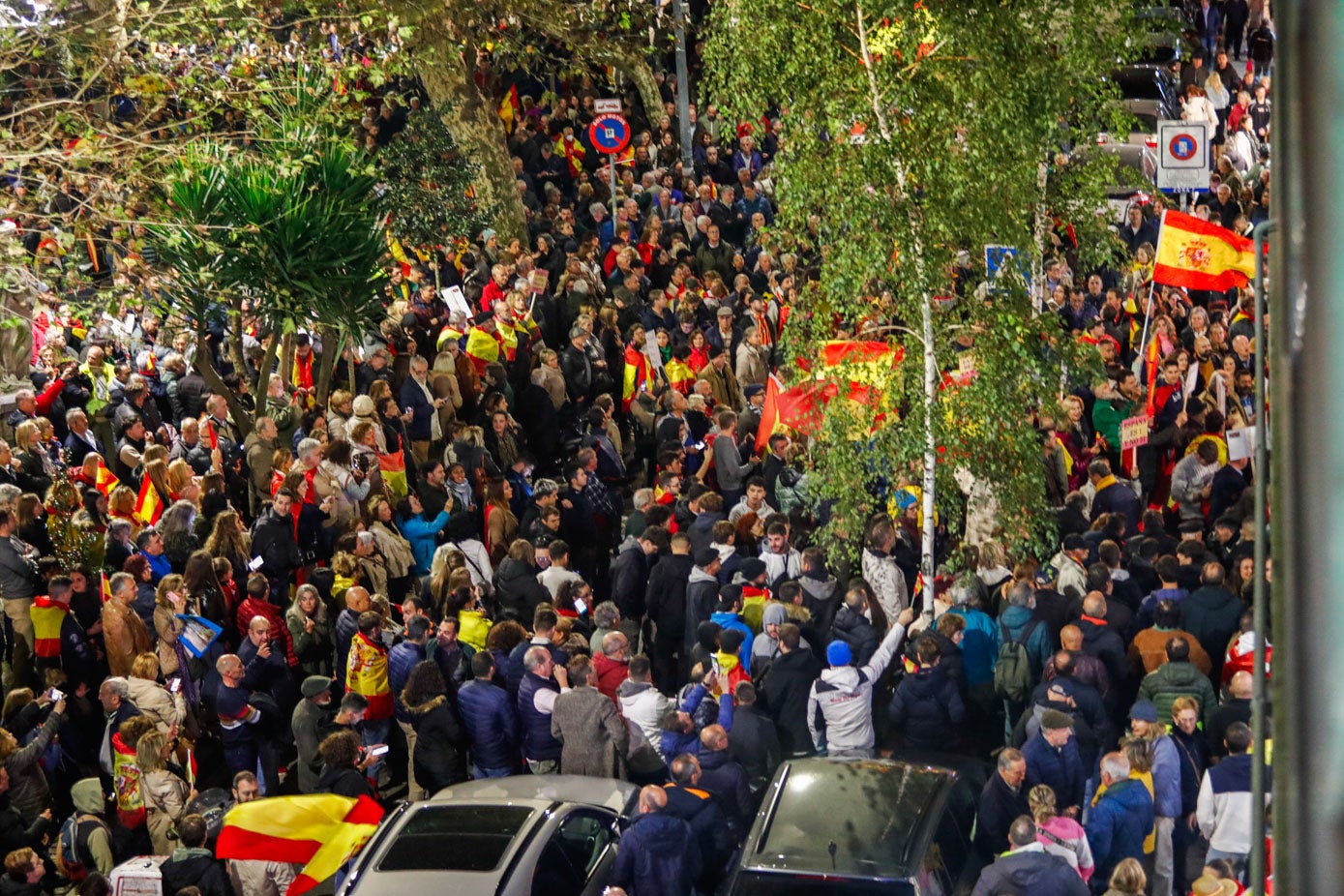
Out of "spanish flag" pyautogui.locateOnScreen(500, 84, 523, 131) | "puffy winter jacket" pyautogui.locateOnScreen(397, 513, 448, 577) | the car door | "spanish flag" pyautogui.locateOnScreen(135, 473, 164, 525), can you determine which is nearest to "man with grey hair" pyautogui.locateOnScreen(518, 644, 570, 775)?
the car door

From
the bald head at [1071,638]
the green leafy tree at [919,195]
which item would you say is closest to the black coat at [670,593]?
the green leafy tree at [919,195]

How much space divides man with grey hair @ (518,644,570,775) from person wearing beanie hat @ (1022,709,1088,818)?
9.32 feet

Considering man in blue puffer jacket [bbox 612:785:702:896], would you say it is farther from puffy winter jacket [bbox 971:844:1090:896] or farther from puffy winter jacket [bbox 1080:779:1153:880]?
puffy winter jacket [bbox 1080:779:1153:880]

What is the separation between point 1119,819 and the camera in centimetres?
895

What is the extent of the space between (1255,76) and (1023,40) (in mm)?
18045

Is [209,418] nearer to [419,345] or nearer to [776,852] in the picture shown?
[419,345]

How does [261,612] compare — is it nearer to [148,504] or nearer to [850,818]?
[148,504]

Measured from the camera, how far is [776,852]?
8.77m

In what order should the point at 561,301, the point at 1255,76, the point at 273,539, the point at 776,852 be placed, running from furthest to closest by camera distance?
the point at 1255,76, the point at 561,301, the point at 273,539, the point at 776,852

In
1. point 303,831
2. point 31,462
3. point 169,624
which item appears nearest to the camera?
point 303,831

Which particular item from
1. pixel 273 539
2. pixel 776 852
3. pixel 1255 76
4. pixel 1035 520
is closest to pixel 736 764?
pixel 776 852

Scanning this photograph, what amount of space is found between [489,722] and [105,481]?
195 inches

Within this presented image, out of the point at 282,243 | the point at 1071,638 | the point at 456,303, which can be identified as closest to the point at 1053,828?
the point at 1071,638

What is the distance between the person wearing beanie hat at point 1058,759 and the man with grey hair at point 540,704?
2841 mm
